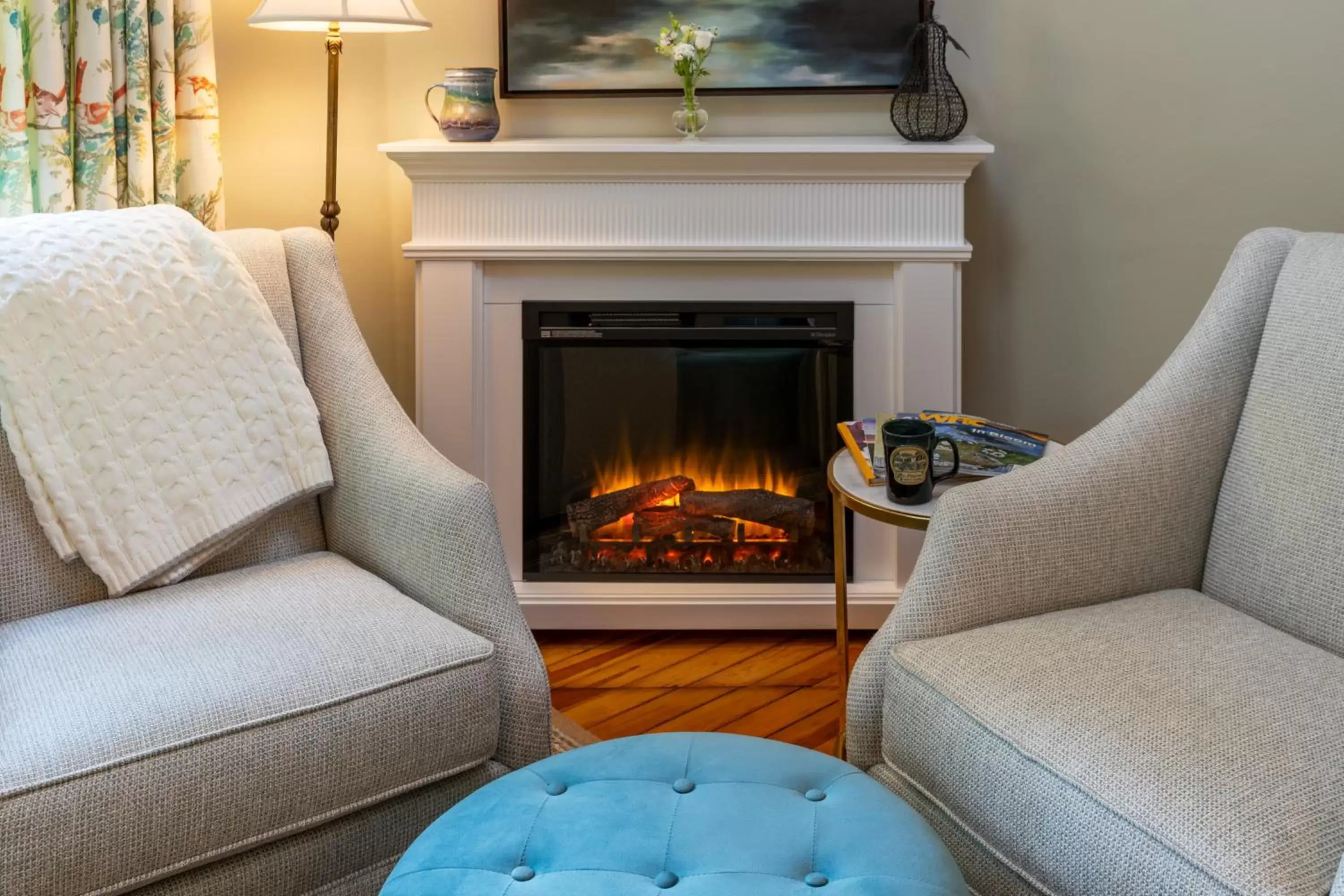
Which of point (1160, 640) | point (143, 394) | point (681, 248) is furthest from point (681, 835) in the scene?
point (681, 248)

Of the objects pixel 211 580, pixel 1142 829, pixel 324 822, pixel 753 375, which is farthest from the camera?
pixel 753 375

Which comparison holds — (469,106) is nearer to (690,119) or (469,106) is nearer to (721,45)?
(690,119)

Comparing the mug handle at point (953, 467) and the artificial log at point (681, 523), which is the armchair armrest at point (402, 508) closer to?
the mug handle at point (953, 467)

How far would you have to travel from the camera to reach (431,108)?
2.82m

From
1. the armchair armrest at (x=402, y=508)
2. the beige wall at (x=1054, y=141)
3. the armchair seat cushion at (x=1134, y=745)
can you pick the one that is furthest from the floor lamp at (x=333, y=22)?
the armchair seat cushion at (x=1134, y=745)

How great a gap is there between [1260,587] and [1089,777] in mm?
549

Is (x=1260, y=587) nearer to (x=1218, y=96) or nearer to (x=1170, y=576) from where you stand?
(x=1170, y=576)

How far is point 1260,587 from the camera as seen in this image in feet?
5.34

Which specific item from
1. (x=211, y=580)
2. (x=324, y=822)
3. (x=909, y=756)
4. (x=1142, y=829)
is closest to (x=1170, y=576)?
(x=909, y=756)

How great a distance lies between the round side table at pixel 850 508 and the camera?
180 centimetres

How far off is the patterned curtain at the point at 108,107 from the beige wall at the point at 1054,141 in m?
0.25

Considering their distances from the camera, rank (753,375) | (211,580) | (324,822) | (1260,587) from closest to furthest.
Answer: (324,822) → (1260,587) → (211,580) → (753,375)

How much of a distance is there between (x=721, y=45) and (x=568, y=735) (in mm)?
1483

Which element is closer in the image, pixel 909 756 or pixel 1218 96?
pixel 909 756
